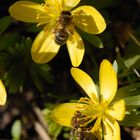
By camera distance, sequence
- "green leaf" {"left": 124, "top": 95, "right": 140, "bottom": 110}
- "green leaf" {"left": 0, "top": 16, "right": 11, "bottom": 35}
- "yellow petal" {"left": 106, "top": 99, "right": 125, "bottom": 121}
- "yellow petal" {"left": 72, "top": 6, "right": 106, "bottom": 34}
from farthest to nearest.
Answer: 1. "green leaf" {"left": 0, "top": 16, "right": 11, "bottom": 35}
2. "yellow petal" {"left": 72, "top": 6, "right": 106, "bottom": 34}
3. "green leaf" {"left": 124, "top": 95, "right": 140, "bottom": 110}
4. "yellow petal" {"left": 106, "top": 99, "right": 125, "bottom": 121}

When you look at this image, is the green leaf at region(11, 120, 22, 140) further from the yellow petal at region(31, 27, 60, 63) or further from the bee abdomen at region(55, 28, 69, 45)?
the bee abdomen at region(55, 28, 69, 45)

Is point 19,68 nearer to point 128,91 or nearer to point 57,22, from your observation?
point 57,22

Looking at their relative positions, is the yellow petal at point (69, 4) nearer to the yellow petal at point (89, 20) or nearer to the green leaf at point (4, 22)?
the yellow petal at point (89, 20)

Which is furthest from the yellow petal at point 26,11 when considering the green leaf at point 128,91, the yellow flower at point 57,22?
the green leaf at point 128,91

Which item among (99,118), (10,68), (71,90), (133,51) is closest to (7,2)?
(10,68)

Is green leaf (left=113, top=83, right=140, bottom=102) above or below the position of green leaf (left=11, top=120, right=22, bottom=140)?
above

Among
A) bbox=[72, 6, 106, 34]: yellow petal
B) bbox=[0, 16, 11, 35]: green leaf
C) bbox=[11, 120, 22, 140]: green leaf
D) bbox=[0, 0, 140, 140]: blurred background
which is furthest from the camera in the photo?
bbox=[11, 120, 22, 140]: green leaf

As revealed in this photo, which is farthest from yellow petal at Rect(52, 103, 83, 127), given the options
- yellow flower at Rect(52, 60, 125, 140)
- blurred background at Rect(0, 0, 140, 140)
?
blurred background at Rect(0, 0, 140, 140)
